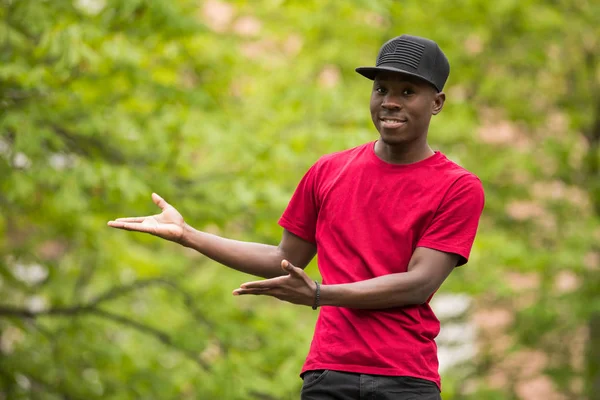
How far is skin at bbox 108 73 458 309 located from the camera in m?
2.69

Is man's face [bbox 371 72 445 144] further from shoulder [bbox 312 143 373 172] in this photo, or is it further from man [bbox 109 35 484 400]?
shoulder [bbox 312 143 373 172]

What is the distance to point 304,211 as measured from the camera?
3.20 metres

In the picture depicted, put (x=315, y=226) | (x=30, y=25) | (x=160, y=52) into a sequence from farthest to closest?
(x=160, y=52), (x=30, y=25), (x=315, y=226)

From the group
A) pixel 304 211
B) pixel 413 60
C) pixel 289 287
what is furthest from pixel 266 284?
A: pixel 413 60

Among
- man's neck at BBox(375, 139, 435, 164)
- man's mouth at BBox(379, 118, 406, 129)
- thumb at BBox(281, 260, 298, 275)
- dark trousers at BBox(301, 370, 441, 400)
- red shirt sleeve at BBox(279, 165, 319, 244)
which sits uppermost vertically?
man's mouth at BBox(379, 118, 406, 129)

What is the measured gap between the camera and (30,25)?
6223mm

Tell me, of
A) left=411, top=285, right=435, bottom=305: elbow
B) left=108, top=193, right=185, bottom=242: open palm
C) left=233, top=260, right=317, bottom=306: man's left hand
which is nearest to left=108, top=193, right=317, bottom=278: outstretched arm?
left=108, top=193, right=185, bottom=242: open palm

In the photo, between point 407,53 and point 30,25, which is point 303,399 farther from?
point 30,25

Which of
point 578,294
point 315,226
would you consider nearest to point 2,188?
point 315,226

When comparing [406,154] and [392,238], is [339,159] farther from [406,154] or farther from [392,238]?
[392,238]

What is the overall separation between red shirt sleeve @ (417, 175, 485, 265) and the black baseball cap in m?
0.32

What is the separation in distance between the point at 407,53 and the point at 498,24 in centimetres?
932

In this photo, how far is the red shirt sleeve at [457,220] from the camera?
9.43 ft

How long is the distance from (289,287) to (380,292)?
286 mm
